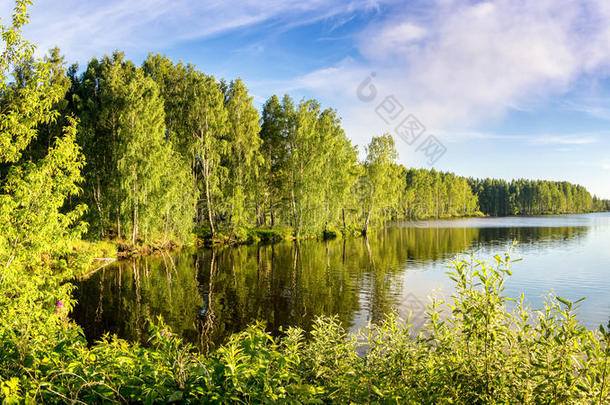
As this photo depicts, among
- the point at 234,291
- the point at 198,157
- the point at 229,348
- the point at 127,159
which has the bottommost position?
the point at 234,291

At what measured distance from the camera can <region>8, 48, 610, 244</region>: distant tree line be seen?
30.7m

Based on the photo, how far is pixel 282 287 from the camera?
20156 millimetres

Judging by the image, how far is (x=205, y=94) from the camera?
3659 centimetres

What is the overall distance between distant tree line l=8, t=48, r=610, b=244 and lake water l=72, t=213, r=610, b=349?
610cm

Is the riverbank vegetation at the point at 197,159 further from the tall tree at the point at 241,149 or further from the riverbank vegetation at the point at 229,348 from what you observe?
the riverbank vegetation at the point at 229,348

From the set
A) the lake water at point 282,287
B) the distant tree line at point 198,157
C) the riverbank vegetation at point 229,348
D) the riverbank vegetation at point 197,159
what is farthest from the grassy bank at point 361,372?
the distant tree line at point 198,157

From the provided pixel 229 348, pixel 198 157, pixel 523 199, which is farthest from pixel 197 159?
pixel 523 199

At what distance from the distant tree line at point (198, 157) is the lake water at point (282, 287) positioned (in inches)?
240

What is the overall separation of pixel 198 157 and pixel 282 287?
2322cm

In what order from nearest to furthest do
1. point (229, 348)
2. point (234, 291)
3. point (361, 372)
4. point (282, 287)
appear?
point (229, 348), point (361, 372), point (234, 291), point (282, 287)

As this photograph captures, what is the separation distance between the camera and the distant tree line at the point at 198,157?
101ft

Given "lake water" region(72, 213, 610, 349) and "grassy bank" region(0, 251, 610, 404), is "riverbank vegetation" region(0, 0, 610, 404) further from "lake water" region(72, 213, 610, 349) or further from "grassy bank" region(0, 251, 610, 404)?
"lake water" region(72, 213, 610, 349)

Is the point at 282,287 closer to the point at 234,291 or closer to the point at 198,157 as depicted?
the point at 234,291

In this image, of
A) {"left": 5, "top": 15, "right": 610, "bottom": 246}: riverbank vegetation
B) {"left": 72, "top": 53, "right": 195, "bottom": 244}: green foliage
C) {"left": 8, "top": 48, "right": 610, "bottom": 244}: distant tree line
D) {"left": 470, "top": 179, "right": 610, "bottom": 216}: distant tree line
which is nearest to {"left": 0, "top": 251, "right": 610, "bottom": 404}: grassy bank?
{"left": 5, "top": 15, "right": 610, "bottom": 246}: riverbank vegetation
